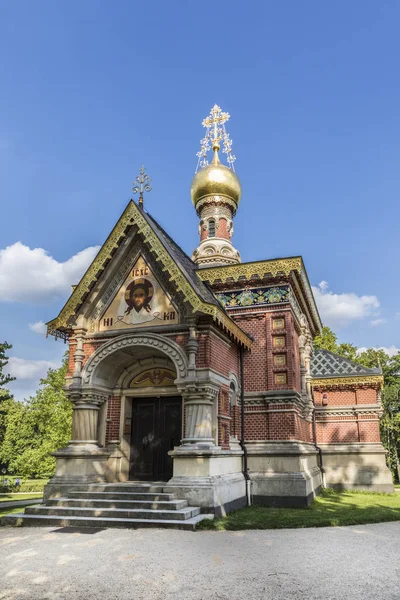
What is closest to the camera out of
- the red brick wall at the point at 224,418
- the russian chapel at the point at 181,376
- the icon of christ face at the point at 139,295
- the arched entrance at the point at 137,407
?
the russian chapel at the point at 181,376

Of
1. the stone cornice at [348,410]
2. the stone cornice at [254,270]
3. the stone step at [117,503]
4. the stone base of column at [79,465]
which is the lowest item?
the stone step at [117,503]

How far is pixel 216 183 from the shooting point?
21.8m

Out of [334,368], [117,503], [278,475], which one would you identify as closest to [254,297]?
[278,475]

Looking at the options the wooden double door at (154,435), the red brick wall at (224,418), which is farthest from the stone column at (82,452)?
the red brick wall at (224,418)

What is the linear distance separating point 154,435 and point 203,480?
3193mm

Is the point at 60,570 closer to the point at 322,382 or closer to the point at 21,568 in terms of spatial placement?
the point at 21,568

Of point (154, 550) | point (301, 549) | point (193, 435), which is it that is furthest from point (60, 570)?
point (193, 435)

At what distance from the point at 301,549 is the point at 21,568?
4.06 meters

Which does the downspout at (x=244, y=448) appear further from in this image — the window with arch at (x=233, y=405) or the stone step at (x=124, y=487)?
the stone step at (x=124, y=487)

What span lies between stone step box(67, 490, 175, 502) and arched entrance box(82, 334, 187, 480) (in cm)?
178

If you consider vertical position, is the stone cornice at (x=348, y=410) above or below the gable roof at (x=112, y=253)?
below

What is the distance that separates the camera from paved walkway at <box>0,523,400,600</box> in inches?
210

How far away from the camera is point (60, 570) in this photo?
619cm

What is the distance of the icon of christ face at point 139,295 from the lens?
12.6 m
